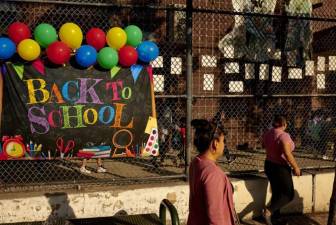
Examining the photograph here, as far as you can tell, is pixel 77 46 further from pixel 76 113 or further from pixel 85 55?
pixel 76 113

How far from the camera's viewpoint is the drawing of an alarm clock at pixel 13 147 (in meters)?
5.91

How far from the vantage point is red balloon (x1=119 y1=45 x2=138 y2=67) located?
6195mm

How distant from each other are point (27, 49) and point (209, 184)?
11.9 feet

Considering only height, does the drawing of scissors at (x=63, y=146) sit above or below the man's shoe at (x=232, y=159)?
above

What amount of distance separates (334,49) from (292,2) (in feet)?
6.37

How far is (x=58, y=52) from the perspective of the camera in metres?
5.80

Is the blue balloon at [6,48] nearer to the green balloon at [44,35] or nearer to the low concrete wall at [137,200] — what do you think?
the green balloon at [44,35]

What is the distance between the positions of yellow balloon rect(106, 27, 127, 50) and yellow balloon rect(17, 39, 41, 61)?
3.33ft

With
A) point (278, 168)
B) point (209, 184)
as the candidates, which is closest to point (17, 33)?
point (209, 184)

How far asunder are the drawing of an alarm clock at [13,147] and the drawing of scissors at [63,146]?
467 mm

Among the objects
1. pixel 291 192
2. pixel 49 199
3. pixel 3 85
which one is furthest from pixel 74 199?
pixel 291 192

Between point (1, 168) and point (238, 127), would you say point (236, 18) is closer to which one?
point (238, 127)

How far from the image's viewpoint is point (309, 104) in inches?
539

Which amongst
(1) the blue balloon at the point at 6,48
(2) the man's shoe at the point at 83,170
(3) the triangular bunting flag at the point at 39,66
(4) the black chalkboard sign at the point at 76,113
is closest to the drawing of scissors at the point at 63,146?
(4) the black chalkboard sign at the point at 76,113
